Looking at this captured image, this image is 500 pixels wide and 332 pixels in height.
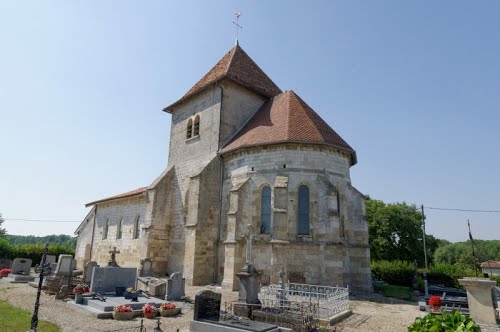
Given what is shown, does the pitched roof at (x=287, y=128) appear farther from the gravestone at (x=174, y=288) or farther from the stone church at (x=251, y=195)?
the gravestone at (x=174, y=288)

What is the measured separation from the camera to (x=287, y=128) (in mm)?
17547

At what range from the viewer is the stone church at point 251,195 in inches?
615

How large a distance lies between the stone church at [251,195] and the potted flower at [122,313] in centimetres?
605

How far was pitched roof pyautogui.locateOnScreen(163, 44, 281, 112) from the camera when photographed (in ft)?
71.5

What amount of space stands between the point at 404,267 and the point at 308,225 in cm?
1155

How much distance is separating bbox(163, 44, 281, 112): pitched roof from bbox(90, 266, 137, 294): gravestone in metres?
12.5

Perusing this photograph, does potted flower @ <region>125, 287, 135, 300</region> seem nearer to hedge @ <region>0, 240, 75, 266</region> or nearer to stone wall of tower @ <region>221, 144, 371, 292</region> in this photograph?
stone wall of tower @ <region>221, 144, 371, 292</region>

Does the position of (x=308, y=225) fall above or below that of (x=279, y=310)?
above

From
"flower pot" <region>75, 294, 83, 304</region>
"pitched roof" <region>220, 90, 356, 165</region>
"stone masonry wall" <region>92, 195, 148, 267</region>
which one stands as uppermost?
"pitched roof" <region>220, 90, 356, 165</region>

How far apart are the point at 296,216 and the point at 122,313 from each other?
8886 mm

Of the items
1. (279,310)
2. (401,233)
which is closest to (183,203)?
(279,310)

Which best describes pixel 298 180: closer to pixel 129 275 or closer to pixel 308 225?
pixel 308 225

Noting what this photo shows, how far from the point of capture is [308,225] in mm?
16016

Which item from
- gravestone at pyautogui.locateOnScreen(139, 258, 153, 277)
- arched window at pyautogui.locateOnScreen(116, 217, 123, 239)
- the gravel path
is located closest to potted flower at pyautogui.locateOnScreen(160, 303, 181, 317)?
the gravel path
